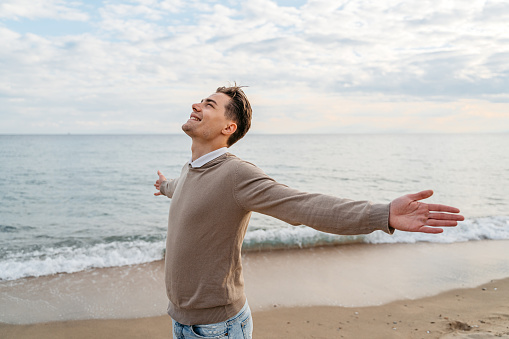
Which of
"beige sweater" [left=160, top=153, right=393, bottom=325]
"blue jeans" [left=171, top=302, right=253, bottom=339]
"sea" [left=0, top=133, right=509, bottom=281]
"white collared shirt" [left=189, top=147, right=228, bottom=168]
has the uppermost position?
"white collared shirt" [left=189, top=147, right=228, bottom=168]

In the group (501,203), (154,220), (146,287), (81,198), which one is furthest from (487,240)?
(81,198)

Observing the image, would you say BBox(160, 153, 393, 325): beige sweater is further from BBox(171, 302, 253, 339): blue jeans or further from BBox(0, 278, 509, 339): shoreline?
BBox(0, 278, 509, 339): shoreline

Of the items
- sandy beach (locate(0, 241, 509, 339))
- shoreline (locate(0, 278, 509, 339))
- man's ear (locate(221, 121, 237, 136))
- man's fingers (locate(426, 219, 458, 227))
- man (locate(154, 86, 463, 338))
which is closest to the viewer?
man's fingers (locate(426, 219, 458, 227))

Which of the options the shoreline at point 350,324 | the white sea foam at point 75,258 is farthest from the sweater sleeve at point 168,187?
the white sea foam at point 75,258

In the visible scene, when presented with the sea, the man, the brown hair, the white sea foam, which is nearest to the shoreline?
the white sea foam

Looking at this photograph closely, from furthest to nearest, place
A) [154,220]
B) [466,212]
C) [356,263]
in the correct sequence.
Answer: [466,212], [154,220], [356,263]

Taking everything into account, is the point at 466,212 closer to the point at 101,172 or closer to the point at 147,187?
the point at 147,187

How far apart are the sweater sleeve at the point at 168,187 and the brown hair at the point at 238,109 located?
2.92ft

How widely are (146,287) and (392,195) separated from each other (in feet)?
49.1

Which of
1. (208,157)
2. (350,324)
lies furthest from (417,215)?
(350,324)

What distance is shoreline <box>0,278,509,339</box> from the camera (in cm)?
512

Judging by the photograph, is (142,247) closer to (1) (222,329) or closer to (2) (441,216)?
(1) (222,329)

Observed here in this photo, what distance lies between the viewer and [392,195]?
19250 mm

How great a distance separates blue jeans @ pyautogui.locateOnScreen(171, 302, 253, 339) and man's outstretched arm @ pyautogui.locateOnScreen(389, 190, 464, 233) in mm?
1044
